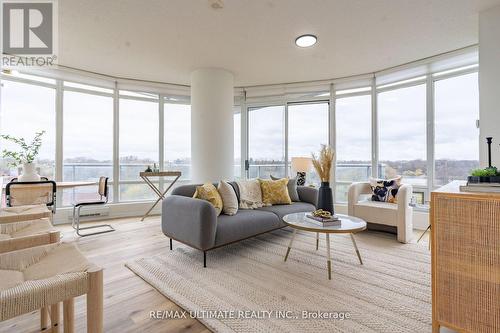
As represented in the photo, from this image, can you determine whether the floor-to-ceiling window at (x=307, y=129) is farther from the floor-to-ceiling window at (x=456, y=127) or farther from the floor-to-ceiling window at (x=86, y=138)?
the floor-to-ceiling window at (x=86, y=138)

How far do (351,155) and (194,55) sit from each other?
3493 mm

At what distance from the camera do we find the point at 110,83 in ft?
15.5

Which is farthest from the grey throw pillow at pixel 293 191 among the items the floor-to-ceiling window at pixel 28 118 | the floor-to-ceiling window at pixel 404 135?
the floor-to-ceiling window at pixel 28 118

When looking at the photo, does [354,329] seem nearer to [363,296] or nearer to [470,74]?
[363,296]

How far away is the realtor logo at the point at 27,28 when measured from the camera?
8.36 feet

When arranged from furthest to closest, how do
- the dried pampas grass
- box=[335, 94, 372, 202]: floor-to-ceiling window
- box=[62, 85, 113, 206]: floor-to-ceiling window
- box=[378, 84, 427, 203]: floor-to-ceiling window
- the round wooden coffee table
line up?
box=[335, 94, 372, 202]: floor-to-ceiling window, box=[62, 85, 113, 206]: floor-to-ceiling window, box=[378, 84, 427, 203]: floor-to-ceiling window, the dried pampas grass, the round wooden coffee table

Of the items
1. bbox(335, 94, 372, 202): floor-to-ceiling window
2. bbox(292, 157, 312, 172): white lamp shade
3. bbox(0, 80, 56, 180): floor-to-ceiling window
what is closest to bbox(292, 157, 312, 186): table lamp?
bbox(292, 157, 312, 172): white lamp shade

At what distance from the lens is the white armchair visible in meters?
3.16

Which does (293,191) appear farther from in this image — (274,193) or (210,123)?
(210,123)

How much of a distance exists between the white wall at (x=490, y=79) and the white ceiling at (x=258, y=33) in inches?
6.9

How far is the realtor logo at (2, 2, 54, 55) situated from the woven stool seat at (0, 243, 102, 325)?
2.70 metres

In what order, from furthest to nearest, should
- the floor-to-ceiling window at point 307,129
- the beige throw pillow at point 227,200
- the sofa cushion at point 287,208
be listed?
the floor-to-ceiling window at point 307,129, the sofa cushion at point 287,208, the beige throw pillow at point 227,200

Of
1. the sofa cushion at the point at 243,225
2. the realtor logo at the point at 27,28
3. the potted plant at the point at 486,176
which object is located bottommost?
the sofa cushion at the point at 243,225

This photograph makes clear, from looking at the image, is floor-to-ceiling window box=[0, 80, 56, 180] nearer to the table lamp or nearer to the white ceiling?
the white ceiling
